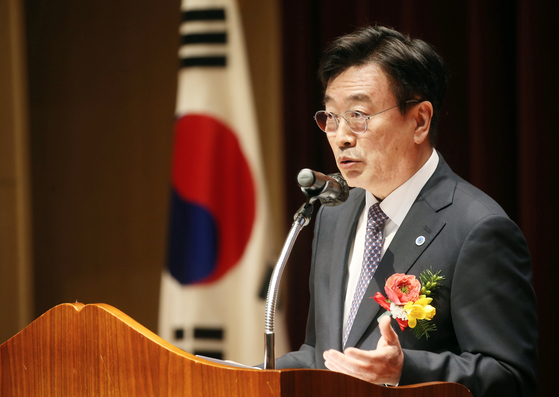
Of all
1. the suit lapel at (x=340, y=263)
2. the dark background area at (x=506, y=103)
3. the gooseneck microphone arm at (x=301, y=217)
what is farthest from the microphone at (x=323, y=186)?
the dark background area at (x=506, y=103)

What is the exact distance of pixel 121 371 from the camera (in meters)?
0.99

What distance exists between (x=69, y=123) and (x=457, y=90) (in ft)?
7.45

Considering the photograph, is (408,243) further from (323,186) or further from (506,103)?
(506,103)

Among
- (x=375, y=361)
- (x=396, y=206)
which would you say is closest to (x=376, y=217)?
(x=396, y=206)

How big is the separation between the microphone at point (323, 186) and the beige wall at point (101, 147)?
223cm

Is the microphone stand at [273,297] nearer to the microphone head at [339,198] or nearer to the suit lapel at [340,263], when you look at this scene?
the microphone head at [339,198]

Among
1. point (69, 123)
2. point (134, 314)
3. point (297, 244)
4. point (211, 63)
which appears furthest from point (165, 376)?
point (69, 123)

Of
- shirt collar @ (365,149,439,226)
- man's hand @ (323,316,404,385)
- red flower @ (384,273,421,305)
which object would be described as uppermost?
shirt collar @ (365,149,439,226)

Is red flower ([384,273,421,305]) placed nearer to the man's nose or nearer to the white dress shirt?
the white dress shirt

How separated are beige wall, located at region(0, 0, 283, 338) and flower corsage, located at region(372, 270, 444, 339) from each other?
7.27 feet

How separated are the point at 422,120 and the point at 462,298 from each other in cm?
54

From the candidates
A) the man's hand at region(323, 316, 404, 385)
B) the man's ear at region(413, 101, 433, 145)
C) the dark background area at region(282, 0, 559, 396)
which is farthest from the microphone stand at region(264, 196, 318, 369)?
the dark background area at region(282, 0, 559, 396)

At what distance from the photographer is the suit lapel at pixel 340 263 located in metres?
1.56

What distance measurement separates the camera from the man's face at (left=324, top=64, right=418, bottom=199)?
1.60 metres
